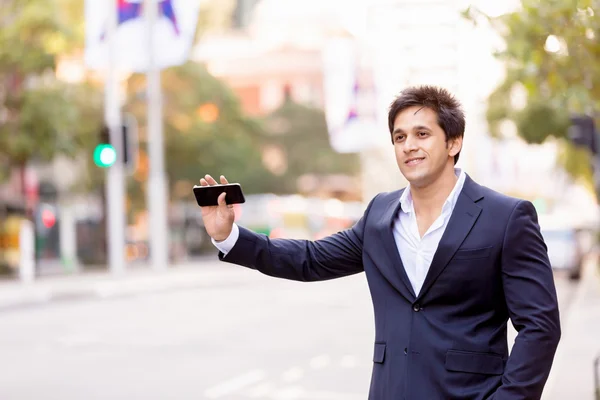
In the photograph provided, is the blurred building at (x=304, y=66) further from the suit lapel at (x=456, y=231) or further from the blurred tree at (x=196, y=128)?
the suit lapel at (x=456, y=231)

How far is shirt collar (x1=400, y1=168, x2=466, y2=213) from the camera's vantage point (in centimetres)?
345

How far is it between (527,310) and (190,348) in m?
11.2

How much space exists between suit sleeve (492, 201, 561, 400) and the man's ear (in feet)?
0.95

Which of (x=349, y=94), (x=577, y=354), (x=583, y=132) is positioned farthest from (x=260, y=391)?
(x=349, y=94)

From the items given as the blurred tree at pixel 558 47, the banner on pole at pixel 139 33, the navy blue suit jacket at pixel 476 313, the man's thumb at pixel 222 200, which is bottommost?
the navy blue suit jacket at pixel 476 313

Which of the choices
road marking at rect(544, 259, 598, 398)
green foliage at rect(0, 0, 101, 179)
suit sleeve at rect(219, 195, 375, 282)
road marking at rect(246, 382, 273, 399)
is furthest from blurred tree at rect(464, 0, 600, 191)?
green foliage at rect(0, 0, 101, 179)

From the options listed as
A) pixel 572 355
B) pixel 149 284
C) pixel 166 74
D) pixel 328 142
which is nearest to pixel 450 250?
pixel 572 355

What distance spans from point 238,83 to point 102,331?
72.3 meters

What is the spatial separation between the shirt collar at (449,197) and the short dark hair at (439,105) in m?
0.14

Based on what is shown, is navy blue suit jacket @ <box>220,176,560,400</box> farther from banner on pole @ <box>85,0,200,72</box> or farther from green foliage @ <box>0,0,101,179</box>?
green foliage @ <box>0,0,101,179</box>

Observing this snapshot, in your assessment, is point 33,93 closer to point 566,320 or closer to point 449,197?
point 566,320

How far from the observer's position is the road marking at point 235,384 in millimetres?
10297

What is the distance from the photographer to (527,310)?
10.7 ft

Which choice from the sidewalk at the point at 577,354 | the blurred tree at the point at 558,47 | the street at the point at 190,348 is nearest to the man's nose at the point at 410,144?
the blurred tree at the point at 558,47
